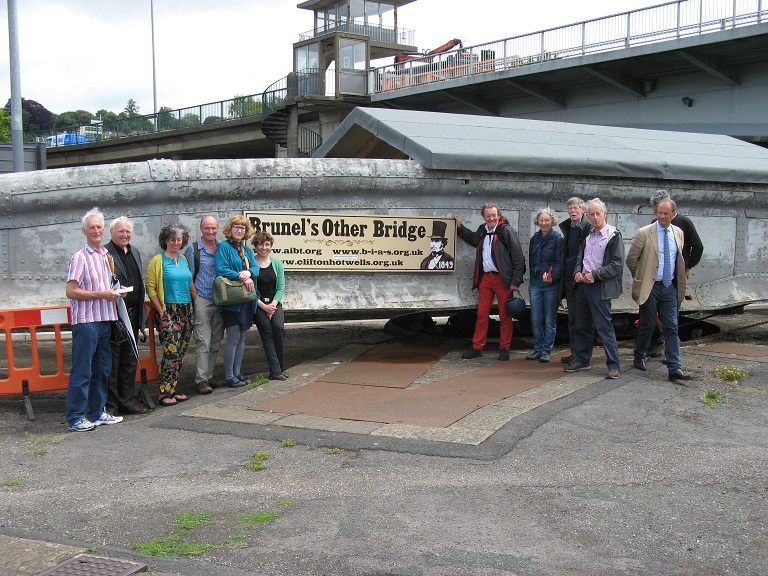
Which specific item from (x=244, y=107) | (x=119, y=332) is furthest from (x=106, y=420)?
(x=244, y=107)

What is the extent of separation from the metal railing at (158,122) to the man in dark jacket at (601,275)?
38.2m

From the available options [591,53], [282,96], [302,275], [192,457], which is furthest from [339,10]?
[192,457]

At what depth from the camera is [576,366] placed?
27.3 feet

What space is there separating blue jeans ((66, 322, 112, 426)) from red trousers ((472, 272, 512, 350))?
3968 millimetres

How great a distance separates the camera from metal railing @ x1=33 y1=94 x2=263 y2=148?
46.5 metres

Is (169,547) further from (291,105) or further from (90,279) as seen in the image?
(291,105)

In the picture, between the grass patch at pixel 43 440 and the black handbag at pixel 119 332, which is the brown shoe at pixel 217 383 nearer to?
the black handbag at pixel 119 332

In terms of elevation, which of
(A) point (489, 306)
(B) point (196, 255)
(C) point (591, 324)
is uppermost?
(B) point (196, 255)

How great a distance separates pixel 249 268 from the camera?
25.0ft

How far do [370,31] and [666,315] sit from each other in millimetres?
45175

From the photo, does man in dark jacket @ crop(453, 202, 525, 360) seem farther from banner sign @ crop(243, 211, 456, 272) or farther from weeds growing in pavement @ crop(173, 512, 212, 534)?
weeds growing in pavement @ crop(173, 512, 212, 534)

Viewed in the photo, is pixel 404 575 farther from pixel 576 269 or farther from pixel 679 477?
pixel 576 269

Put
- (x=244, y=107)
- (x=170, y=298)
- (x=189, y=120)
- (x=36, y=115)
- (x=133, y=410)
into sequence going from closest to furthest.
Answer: (x=133, y=410), (x=170, y=298), (x=244, y=107), (x=189, y=120), (x=36, y=115)

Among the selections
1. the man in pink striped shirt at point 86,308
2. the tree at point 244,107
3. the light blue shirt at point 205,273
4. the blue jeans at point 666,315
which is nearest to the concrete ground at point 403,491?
the man in pink striped shirt at point 86,308
